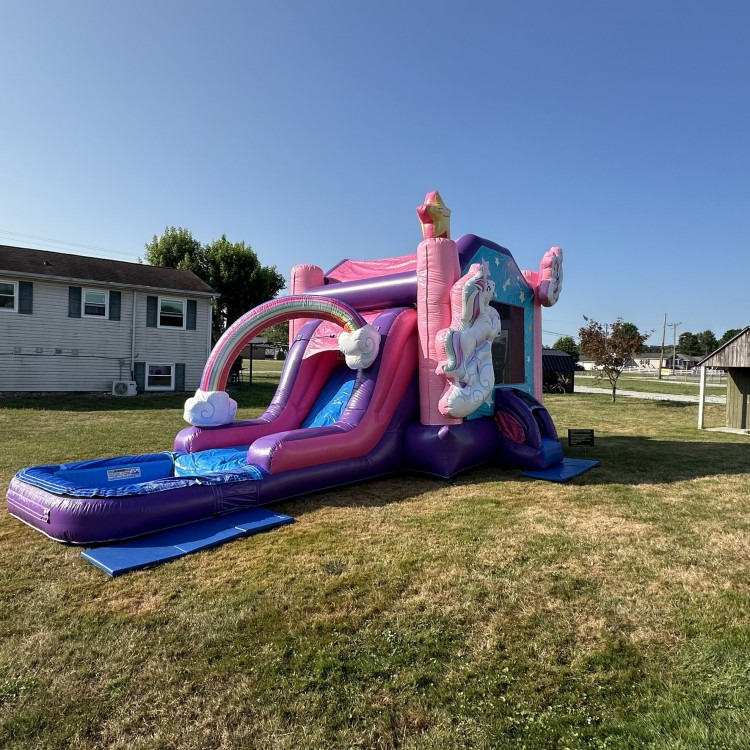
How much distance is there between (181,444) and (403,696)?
195 inches

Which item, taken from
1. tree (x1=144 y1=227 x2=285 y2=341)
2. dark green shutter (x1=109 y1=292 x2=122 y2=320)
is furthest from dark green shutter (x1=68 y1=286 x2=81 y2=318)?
tree (x1=144 y1=227 x2=285 y2=341)

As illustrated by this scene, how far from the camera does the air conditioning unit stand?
16656 millimetres

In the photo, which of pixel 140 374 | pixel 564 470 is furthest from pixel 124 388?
pixel 564 470

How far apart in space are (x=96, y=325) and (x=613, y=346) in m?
19.2

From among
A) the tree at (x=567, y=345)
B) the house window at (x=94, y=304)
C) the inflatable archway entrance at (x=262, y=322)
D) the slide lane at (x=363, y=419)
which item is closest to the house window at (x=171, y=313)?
the house window at (x=94, y=304)

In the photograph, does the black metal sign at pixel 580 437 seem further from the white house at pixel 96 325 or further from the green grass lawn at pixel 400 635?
the white house at pixel 96 325

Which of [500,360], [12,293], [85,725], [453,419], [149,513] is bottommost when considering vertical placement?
[85,725]

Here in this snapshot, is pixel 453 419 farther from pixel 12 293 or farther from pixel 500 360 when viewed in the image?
pixel 12 293

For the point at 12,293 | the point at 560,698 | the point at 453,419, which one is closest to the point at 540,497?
the point at 453,419

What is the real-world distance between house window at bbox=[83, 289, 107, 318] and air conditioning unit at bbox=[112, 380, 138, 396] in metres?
2.29

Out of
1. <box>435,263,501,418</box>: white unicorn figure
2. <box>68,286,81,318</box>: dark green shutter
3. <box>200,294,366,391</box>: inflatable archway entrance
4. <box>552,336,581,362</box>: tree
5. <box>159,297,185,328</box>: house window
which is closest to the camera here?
<box>435,263,501,418</box>: white unicorn figure

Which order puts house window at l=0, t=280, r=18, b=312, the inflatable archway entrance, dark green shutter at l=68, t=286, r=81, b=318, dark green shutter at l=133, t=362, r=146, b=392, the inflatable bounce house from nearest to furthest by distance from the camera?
1. the inflatable bounce house
2. the inflatable archway entrance
3. house window at l=0, t=280, r=18, b=312
4. dark green shutter at l=68, t=286, r=81, b=318
5. dark green shutter at l=133, t=362, r=146, b=392

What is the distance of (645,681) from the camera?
2.50m

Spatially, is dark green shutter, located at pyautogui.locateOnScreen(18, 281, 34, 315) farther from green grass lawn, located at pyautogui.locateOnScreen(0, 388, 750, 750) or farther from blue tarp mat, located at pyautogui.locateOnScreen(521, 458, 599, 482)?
blue tarp mat, located at pyautogui.locateOnScreen(521, 458, 599, 482)
